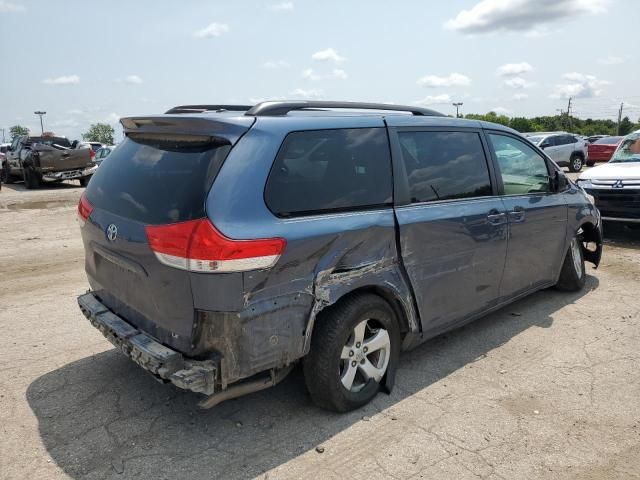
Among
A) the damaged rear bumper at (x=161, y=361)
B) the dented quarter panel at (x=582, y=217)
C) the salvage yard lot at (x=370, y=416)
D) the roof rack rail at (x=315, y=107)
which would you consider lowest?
→ the salvage yard lot at (x=370, y=416)

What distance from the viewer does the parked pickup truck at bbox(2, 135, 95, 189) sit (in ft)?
57.7

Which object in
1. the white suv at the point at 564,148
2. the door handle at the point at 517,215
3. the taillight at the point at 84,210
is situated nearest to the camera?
the taillight at the point at 84,210

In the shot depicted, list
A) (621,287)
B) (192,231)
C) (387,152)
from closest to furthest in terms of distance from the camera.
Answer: (192,231)
(387,152)
(621,287)

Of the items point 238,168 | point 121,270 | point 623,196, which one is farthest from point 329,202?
point 623,196

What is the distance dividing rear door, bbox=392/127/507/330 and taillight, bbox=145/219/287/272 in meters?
1.08

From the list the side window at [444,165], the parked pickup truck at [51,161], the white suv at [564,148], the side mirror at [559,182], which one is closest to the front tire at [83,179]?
the parked pickup truck at [51,161]

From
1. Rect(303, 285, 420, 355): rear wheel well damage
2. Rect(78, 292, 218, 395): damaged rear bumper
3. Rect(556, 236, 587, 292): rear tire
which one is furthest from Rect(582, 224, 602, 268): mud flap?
Rect(78, 292, 218, 395): damaged rear bumper

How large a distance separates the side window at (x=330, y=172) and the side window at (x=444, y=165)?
250 mm

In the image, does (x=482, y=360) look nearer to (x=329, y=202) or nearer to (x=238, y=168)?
(x=329, y=202)

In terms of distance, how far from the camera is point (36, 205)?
44.5 ft

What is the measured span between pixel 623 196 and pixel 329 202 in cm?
638

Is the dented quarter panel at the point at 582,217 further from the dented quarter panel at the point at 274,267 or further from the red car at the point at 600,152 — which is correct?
the red car at the point at 600,152

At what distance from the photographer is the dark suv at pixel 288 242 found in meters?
2.65

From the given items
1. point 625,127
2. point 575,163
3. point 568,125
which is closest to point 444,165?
point 575,163
